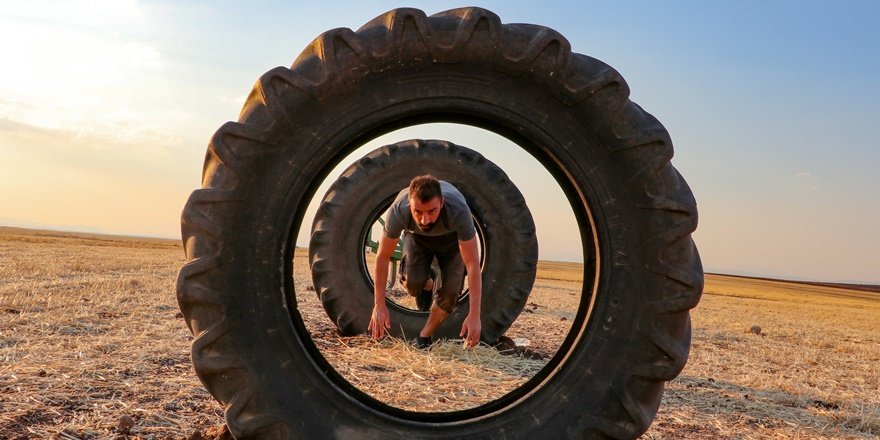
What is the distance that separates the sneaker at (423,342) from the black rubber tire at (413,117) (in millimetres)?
4040

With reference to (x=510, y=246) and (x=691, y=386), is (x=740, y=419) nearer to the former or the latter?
(x=691, y=386)

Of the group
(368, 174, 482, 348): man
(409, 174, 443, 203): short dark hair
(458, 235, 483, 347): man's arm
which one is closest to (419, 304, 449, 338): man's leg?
(368, 174, 482, 348): man

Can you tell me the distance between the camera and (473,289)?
468 cm

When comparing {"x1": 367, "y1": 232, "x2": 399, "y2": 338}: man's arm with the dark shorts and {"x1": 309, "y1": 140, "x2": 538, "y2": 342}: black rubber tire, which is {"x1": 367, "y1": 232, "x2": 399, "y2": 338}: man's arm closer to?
the dark shorts

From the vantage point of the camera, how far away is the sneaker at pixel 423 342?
636 centimetres

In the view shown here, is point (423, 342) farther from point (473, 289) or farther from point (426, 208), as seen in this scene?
point (426, 208)

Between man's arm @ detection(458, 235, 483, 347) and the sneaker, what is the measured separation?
1.60m

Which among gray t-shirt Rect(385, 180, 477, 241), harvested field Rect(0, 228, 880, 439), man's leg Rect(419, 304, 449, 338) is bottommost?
harvested field Rect(0, 228, 880, 439)

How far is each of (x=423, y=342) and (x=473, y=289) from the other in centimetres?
193

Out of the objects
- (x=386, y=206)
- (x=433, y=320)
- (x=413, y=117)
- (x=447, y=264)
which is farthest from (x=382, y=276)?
(x=413, y=117)

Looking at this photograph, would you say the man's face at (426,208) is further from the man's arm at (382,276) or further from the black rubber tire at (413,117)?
the black rubber tire at (413,117)

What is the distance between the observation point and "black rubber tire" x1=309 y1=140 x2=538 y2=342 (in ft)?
22.3

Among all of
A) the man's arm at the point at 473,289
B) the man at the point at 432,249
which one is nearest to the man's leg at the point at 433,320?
the man at the point at 432,249

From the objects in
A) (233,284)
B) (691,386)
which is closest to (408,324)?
(691,386)
